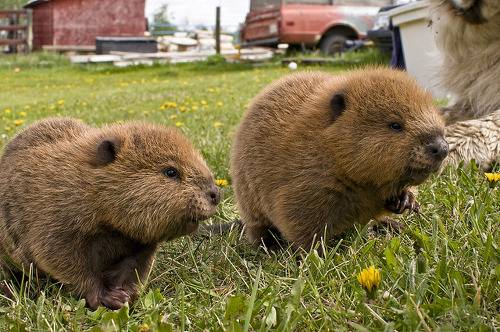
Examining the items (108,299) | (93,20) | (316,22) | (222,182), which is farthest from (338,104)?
(93,20)

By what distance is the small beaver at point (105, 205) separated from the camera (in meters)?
2.39

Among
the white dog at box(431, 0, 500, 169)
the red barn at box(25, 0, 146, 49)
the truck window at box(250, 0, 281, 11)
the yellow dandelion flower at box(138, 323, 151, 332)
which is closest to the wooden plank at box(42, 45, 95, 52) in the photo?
the red barn at box(25, 0, 146, 49)

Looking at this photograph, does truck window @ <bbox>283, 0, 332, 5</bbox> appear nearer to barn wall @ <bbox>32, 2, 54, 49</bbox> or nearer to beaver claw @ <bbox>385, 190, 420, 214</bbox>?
barn wall @ <bbox>32, 2, 54, 49</bbox>

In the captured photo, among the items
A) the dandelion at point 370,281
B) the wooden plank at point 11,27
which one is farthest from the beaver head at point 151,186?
the wooden plank at point 11,27

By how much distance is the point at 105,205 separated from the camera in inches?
95.0

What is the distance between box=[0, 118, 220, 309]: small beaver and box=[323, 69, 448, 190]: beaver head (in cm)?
56

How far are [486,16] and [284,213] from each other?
8.10ft

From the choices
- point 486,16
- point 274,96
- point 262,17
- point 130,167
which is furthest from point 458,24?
point 262,17

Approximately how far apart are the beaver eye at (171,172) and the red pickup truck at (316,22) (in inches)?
896

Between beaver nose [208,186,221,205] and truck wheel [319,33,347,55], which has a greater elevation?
truck wheel [319,33,347,55]

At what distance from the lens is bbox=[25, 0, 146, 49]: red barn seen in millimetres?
30125

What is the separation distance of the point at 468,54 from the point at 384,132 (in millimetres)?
2642

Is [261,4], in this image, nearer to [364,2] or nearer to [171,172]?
[364,2]

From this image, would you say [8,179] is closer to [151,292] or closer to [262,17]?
[151,292]
